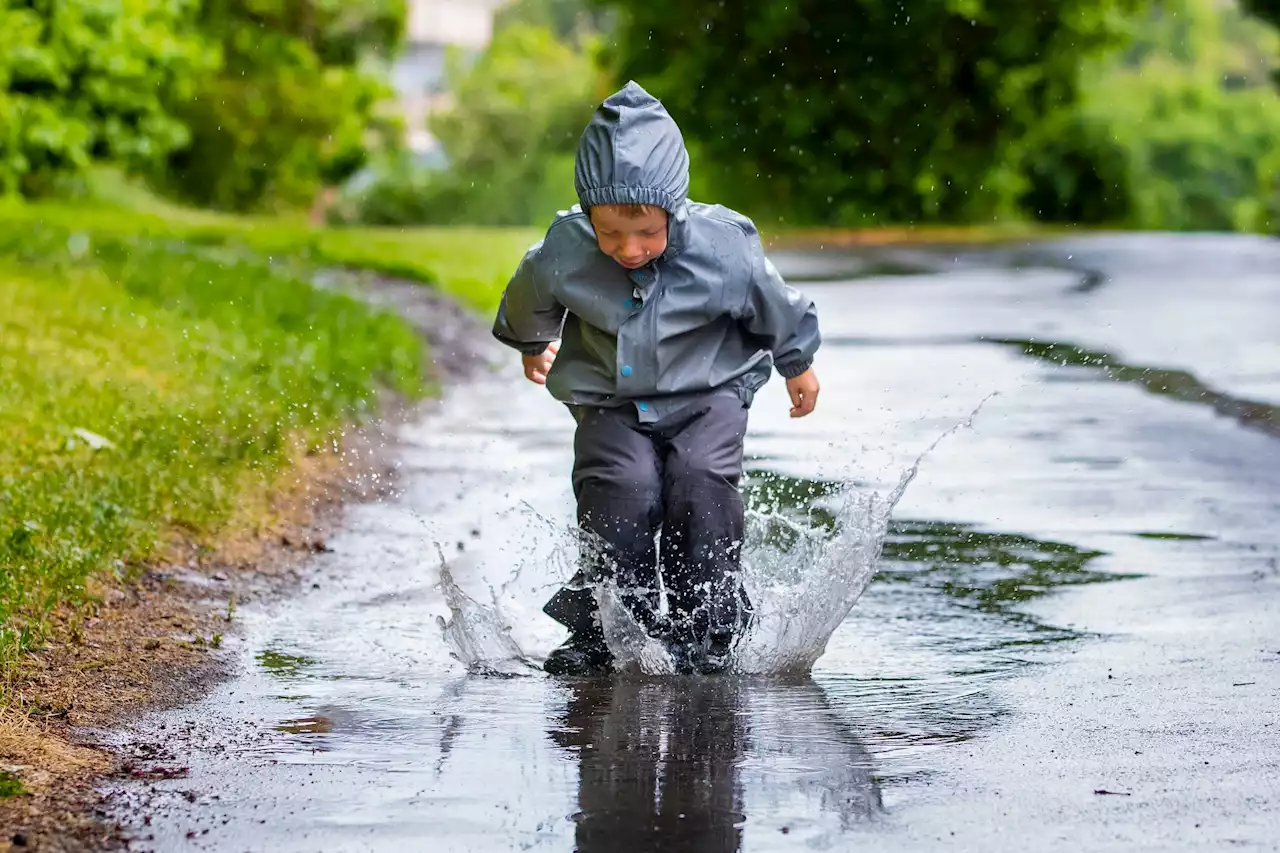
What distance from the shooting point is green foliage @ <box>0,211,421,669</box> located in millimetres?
6689

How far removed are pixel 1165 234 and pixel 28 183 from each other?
1545cm

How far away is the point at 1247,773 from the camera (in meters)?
4.39

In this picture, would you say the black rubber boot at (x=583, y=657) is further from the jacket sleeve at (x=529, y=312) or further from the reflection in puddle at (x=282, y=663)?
the jacket sleeve at (x=529, y=312)

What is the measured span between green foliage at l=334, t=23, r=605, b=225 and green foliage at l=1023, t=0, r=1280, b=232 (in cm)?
948

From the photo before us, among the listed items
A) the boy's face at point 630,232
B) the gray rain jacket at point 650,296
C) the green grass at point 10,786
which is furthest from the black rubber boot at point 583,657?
the green grass at point 10,786

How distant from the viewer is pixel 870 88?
38.1 meters

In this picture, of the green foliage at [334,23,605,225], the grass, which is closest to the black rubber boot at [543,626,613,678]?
the grass

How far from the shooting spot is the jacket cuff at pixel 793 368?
567 cm

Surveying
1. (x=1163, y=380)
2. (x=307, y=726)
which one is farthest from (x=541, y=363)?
(x=1163, y=380)

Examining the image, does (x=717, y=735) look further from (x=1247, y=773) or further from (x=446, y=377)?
(x=446, y=377)

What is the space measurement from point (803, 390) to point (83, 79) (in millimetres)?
22130

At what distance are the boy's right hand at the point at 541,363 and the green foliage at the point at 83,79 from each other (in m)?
16.8

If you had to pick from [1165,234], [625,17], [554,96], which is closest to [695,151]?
[625,17]

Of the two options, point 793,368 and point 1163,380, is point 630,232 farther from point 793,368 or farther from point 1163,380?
point 1163,380
